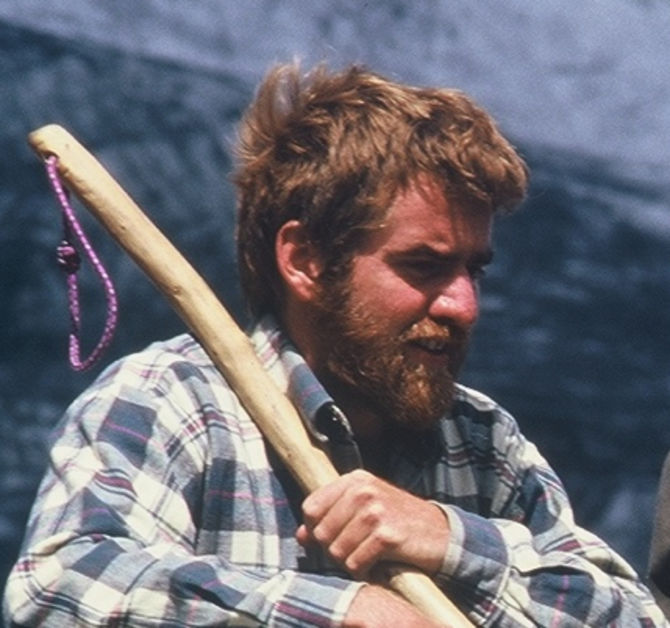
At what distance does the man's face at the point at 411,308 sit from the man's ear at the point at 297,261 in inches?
1.6

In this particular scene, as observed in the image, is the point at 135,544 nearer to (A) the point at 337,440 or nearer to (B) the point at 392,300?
(A) the point at 337,440

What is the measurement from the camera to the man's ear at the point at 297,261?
8.51 ft

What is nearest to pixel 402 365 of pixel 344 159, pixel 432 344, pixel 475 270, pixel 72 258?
pixel 432 344

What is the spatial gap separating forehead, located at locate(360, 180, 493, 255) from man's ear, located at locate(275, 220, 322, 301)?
8 centimetres

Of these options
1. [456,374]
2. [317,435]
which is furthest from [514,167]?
[317,435]

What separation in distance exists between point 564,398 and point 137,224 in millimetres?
956

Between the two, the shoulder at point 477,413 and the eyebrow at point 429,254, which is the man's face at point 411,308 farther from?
the shoulder at point 477,413

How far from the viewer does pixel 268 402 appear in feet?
7.94

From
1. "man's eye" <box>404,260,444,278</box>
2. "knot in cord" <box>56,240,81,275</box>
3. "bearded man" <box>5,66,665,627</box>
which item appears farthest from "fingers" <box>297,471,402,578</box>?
"knot in cord" <box>56,240,81,275</box>

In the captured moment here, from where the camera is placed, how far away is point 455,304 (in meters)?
2.52

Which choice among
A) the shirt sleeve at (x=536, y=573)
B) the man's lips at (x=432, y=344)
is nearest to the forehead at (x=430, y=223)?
the man's lips at (x=432, y=344)

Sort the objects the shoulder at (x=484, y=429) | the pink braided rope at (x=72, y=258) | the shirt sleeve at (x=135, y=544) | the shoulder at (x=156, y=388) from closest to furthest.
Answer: the shirt sleeve at (x=135, y=544), the shoulder at (x=156, y=388), the pink braided rope at (x=72, y=258), the shoulder at (x=484, y=429)

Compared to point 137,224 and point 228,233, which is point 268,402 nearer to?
point 137,224

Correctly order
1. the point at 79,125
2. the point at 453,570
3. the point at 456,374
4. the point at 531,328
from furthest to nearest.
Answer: the point at 531,328 < the point at 79,125 < the point at 456,374 < the point at 453,570
